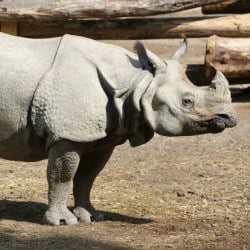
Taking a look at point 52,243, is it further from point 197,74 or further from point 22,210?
point 197,74

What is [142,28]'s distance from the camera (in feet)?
43.0

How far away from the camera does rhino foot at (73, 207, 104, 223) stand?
24.5 ft

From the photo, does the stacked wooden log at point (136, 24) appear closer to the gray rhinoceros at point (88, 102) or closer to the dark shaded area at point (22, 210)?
the dark shaded area at point (22, 210)

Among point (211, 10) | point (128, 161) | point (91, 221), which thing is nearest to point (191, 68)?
point (211, 10)

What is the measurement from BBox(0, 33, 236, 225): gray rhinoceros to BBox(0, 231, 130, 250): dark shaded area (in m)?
0.50

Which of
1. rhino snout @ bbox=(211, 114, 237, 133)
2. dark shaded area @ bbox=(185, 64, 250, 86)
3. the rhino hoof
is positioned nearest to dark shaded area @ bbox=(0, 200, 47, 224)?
the rhino hoof

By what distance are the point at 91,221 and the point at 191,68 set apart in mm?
5621

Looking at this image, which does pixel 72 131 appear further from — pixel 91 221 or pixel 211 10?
pixel 211 10

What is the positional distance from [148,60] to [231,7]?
25.0ft

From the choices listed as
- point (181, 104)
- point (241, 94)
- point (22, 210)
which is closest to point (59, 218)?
point (22, 210)

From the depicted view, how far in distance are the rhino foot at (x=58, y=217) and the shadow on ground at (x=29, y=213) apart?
0.51 feet

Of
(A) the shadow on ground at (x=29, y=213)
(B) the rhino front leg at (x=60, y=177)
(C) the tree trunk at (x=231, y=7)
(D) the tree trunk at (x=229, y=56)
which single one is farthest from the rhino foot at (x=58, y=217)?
(C) the tree trunk at (x=231, y=7)

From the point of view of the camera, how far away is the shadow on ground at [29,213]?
7.52 metres

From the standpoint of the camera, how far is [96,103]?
22.4 feet
